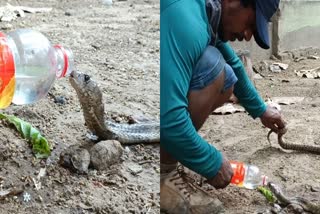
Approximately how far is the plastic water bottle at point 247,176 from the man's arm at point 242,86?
16 cm

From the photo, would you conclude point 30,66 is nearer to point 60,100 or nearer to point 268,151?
point 60,100

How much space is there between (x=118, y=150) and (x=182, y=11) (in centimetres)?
64

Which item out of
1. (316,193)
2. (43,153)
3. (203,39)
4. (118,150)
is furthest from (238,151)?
(203,39)

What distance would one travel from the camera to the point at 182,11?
1.06m

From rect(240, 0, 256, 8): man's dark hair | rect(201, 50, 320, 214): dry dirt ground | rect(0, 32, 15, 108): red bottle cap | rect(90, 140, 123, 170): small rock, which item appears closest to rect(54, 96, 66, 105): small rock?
rect(90, 140, 123, 170): small rock

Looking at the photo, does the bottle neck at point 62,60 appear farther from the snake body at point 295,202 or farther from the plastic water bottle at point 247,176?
the snake body at point 295,202

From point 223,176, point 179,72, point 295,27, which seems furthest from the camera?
point 295,27

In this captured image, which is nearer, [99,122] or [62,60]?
[62,60]

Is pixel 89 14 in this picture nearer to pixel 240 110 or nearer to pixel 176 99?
pixel 240 110

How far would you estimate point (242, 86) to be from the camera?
1.54 m

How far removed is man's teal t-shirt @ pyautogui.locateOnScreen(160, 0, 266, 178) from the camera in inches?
41.2

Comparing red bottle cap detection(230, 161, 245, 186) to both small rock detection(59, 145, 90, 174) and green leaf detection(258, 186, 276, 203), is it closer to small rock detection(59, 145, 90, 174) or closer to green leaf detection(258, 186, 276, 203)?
green leaf detection(258, 186, 276, 203)

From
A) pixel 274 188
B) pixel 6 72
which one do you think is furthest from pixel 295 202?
pixel 6 72

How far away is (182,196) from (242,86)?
13.8 inches
